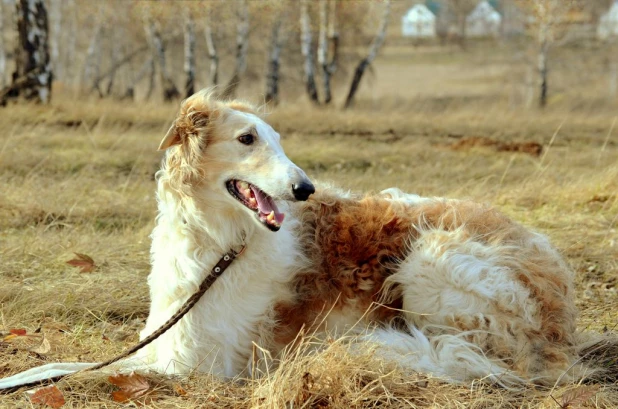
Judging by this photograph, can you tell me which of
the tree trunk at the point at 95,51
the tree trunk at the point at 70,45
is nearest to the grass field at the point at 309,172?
the tree trunk at the point at 95,51

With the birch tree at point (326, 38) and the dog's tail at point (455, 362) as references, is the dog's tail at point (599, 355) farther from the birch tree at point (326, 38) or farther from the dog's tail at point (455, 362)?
the birch tree at point (326, 38)

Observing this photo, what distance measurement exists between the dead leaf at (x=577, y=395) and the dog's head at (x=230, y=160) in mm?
1663

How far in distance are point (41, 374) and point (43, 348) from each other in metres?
0.55

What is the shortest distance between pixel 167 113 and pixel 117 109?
92 cm

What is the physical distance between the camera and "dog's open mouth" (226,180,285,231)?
381 cm

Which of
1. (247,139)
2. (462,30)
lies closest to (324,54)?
(247,139)

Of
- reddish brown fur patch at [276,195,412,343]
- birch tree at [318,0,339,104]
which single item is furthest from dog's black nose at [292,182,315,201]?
birch tree at [318,0,339,104]

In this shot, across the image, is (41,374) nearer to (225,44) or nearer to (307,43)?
(307,43)

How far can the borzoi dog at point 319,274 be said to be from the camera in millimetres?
3963

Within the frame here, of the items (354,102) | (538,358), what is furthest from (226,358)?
(354,102)

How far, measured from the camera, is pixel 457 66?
48438mm

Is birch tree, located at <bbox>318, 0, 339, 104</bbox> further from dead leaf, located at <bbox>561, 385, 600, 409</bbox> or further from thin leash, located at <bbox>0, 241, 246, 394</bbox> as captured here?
dead leaf, located at <bbox>561, 385, 600, 409</bbox>

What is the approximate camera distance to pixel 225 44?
28.9 meters

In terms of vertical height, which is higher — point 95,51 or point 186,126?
point 186,126
